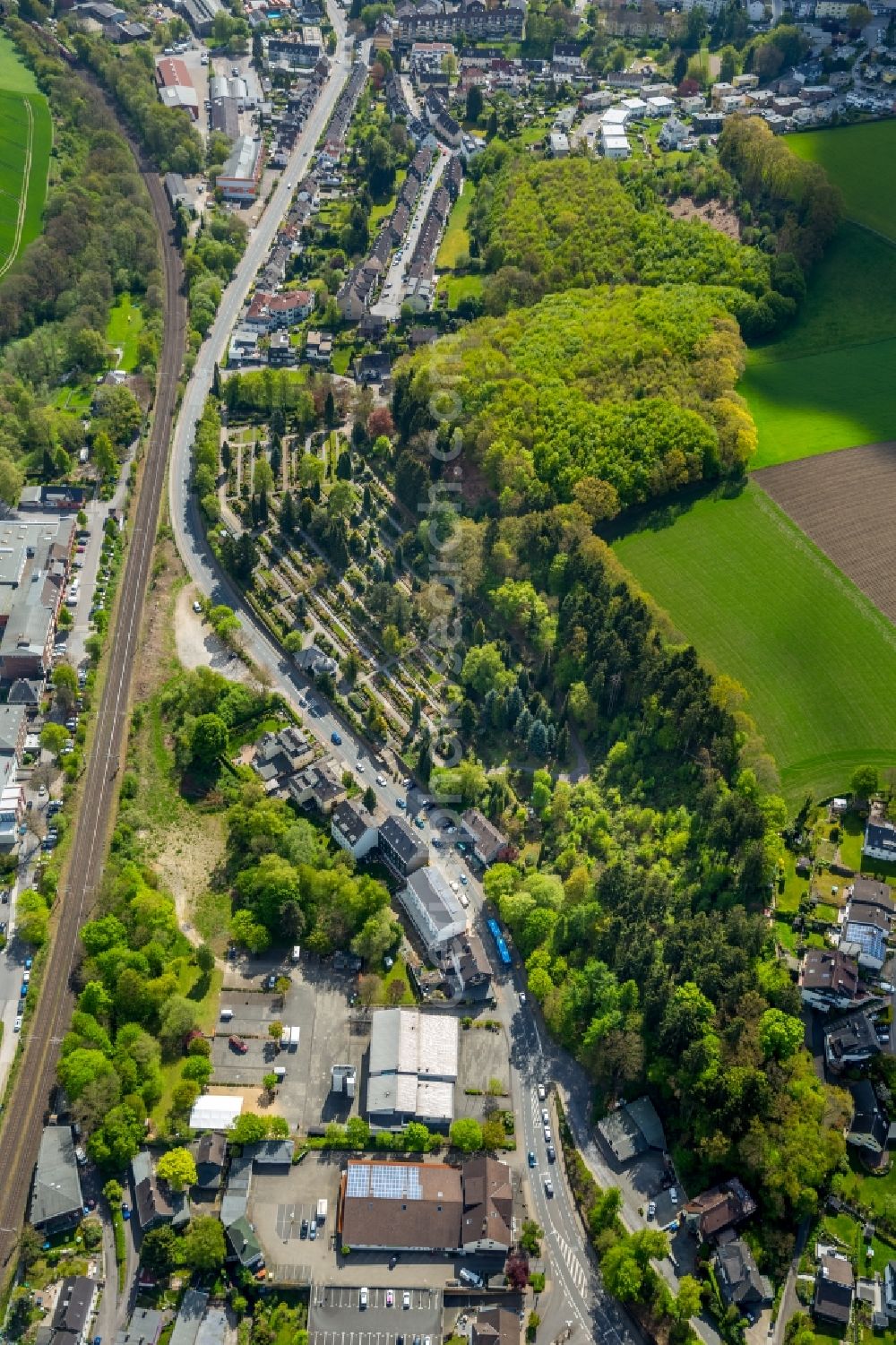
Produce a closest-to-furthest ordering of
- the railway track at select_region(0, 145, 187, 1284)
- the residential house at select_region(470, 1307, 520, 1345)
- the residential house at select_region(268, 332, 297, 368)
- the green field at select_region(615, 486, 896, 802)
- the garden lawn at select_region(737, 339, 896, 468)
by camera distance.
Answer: the residential house at select_region(470, 1307, 520, 1345) → the railway track at select_region(0, 145, 187, 1284) → the green field at select_region(615, 486, 896, 802) → the garden lawn at select_region(737, 339, 896, 468) → the residential house at select_region(268, 332, 297, 368)

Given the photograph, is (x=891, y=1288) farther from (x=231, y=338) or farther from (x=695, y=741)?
(x=231, y=338)

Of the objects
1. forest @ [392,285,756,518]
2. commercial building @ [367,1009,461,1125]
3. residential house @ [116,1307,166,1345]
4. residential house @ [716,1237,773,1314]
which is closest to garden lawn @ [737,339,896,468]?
forest @ [392,285,756,518]

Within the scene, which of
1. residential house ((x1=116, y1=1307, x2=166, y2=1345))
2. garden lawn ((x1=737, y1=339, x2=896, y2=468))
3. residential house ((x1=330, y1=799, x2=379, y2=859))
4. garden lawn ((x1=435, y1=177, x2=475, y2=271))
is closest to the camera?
residential house ((x1=116, y1=1307, x2=166, y2=1345))

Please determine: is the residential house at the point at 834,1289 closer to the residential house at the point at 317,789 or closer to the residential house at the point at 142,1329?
the residential house at the point at 142,1329

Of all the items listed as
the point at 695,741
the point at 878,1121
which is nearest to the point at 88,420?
the point at 695,741

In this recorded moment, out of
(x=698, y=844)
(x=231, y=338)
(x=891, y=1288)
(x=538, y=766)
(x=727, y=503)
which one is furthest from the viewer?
(x=231, y=338)

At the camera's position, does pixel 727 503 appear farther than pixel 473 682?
Yes

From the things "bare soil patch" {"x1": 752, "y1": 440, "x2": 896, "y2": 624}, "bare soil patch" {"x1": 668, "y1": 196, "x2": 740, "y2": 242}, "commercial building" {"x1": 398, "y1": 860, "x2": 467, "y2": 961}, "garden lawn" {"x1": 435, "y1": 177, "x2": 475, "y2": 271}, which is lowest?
"commercial building" {"x1": 398, "y1": 860, "x2": 467, "y2": 961}

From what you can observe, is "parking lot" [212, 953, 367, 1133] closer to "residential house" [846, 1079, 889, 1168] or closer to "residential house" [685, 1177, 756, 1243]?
"residential house" [685, 1177, 756, 1243]
